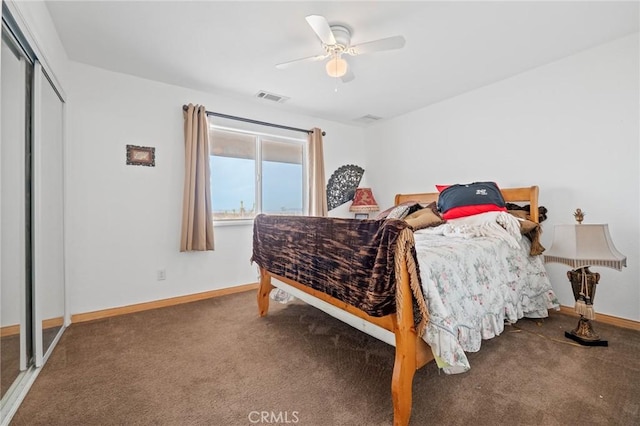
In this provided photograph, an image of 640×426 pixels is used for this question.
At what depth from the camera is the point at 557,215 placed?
2734 millimetres

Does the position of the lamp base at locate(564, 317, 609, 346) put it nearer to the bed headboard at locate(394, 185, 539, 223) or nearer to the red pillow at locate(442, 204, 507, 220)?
the bed headboard at locate(394, 185, 539, 223)

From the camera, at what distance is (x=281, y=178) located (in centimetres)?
410

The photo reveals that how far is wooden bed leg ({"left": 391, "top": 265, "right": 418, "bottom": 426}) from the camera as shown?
1.26m

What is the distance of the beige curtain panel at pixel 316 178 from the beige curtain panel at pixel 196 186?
4.79 ft

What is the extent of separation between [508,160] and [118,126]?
13.6ft

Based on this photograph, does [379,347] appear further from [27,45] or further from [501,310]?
[27,45]

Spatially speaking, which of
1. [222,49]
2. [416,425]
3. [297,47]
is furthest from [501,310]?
[222,49]

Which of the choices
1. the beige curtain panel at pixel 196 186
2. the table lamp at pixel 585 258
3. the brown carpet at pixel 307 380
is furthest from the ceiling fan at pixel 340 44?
the brown carpet at pixel 307 380

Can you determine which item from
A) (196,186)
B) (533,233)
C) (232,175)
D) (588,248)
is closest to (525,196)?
(533,233)

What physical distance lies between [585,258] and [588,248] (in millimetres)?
82

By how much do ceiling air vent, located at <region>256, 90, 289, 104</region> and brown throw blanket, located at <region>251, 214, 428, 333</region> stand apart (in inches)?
71.5

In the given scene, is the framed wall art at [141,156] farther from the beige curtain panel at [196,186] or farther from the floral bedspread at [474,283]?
the floral bedspread at [474,283]

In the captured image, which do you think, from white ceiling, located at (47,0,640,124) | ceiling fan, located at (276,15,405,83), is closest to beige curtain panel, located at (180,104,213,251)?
white ceiling, located at (47,0,640,124)

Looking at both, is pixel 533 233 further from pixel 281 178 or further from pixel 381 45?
pixel 281 178
